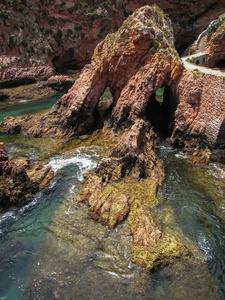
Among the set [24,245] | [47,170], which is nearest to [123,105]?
[47,170]

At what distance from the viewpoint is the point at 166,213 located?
11.0m

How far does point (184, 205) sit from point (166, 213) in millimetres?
1386

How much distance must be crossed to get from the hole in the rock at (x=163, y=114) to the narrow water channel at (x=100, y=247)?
6.37 m

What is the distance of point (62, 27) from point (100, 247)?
180ft

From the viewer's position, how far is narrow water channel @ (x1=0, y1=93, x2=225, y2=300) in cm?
795

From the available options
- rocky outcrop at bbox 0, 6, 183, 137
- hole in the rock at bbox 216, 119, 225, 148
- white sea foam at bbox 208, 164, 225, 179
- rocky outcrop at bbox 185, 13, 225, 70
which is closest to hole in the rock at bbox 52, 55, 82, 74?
rocky outcrop at bbox 0, 6, 183, 137

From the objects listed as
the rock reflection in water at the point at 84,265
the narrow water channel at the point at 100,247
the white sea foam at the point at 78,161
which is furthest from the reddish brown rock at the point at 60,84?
the rock reflection in water at the point at 84,265

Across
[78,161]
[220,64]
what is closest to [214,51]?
[220,64]

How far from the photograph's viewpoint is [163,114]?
22.3 m

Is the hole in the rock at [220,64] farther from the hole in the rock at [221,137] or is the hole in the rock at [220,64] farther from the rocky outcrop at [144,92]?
the hole in the rock at [221,137]

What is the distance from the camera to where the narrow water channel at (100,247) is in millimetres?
7945

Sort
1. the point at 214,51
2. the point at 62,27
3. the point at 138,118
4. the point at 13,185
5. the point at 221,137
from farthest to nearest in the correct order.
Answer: the point at 62,27
the point at 214,51
the point at 138,118
the point at 221,137
the point at 13,185

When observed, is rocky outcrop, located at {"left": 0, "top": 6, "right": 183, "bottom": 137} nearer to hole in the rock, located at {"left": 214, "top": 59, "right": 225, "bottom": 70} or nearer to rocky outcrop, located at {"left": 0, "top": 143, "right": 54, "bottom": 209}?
rocky outcrop, located at {"left": 0, "top": 143, "right": 54, "bottom": 209}

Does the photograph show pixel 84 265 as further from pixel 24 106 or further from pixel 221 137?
pixel 24 106
